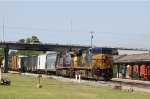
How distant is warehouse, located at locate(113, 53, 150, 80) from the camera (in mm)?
60031

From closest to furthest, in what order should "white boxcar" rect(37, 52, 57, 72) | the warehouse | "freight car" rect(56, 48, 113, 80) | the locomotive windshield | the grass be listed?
the grass
"freight car" rect(56, 48, 113, 80)
the locomotive windshield
the warehouse
"white boxcar" rect(37, 52, 57, 72)

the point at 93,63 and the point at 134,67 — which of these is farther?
the point at 134,67

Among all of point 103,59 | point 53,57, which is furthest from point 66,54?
point 103,59

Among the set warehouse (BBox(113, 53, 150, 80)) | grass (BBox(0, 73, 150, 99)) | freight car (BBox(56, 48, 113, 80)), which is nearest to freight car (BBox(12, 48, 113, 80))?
freight car (BBox(56, 48, 113, 80))

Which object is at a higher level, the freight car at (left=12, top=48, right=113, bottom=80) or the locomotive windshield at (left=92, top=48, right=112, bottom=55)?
the locomotive windshield at (left=92, top=48, right=112, bottom=55)

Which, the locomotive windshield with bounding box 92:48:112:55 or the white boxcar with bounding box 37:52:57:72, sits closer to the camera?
the locomotive windshield with bounding box 92:48:112:55

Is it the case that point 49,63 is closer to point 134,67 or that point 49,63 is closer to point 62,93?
point 134,67

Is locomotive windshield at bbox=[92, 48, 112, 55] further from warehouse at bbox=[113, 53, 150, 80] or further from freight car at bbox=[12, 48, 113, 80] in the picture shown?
warehouse at bbox=[113, 53, 150, 80]

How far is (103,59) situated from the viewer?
4650 centimetres

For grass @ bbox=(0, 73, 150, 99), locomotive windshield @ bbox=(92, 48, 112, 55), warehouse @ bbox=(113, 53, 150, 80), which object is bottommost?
grass @ bbox=(0, 73, 150, 99)

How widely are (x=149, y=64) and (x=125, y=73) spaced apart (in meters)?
11.1

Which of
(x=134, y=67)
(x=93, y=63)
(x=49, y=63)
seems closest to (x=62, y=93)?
(x=93, y=63)

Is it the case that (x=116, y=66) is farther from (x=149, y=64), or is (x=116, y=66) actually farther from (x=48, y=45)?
(x=48, y=45)

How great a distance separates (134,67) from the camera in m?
66.3
